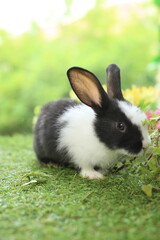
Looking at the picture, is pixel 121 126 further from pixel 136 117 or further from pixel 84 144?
pixel 84 144

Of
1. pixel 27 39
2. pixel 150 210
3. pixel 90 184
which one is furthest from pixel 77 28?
pixel 150 210

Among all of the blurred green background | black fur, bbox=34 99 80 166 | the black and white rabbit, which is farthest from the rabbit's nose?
the blurred green background

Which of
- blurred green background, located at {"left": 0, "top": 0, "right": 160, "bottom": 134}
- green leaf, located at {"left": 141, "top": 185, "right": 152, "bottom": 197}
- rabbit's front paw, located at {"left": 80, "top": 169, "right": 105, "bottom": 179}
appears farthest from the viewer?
blurred green background, located at {"left": 0, "top": 0, "right": 160, "bottom": 134}

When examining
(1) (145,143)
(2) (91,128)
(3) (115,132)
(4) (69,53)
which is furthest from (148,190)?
(4) (69,53)

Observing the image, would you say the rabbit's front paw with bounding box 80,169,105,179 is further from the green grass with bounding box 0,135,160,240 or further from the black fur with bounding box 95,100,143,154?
the black fur with bounding box 95,100,143,154

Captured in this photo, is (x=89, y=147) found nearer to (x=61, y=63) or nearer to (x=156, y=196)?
(x=156, y=196)
